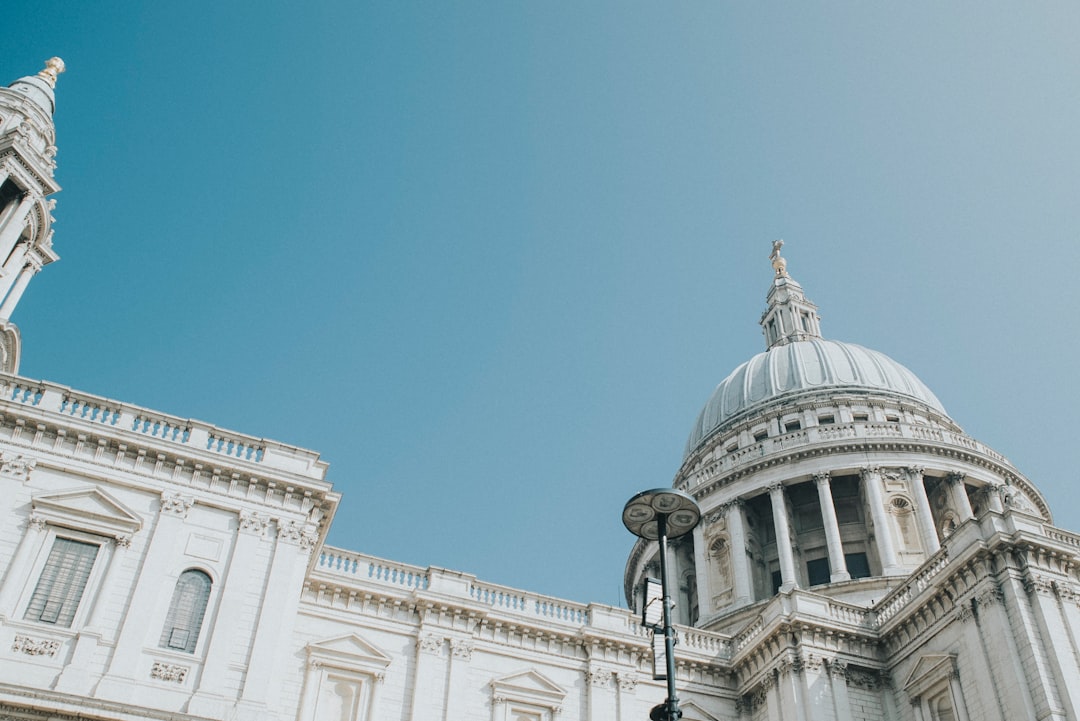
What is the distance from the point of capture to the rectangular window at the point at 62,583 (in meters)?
20.6

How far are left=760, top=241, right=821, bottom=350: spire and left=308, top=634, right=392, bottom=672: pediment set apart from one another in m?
40.6

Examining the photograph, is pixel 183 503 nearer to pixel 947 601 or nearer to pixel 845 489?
pixel 947 601

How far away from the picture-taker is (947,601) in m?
26.8

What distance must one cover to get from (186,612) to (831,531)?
29.5 m

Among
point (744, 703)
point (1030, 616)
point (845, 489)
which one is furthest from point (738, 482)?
point (1030, 616)

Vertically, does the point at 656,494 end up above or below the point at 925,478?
below

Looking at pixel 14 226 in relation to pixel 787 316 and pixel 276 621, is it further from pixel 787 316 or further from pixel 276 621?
pixel 787 316

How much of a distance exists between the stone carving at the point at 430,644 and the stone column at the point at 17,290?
20104mm

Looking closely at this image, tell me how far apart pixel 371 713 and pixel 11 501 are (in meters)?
10.4

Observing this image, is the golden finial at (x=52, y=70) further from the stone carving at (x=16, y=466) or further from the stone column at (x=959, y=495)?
the stone column at (x=959, y=495)

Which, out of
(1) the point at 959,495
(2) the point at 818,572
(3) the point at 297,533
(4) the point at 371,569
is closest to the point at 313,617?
(4) the point at 371,569

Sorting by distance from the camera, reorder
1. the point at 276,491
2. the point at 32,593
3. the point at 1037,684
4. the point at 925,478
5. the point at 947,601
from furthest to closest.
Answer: the point at 925,478 < the point at 947,601 < the point at 276,491 < the point at 1037,684 < the point at 32,593

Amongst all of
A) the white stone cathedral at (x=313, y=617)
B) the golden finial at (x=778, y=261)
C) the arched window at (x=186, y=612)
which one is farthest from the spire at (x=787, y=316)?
the arched window at (x=186, y=612)

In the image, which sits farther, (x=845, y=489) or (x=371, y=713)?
(x=845, y=489)
